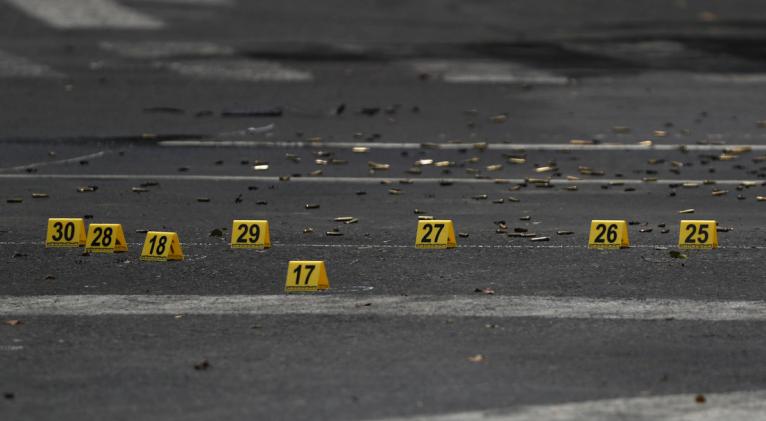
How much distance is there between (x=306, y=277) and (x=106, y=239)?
1884mm

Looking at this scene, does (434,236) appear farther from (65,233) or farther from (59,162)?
(59,162)

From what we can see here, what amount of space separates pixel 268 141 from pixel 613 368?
9.49 m

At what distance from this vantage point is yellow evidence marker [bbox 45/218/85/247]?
35.4ft

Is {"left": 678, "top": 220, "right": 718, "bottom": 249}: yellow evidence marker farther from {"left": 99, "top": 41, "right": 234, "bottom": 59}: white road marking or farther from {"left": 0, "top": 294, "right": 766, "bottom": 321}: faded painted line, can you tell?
{"left": 99, "top": 41, "right": 234, "bottom": 59}: white road marking

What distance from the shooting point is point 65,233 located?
10.8 metres

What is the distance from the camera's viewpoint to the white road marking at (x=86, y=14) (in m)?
25.8

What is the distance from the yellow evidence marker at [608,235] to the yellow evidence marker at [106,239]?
329cm

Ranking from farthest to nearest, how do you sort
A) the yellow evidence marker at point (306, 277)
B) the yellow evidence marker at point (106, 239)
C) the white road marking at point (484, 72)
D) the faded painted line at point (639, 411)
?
1. the white road marking at point (484, 72)
2. the yellow evidence marker at point (106, 239)
3. the yellow evidence marker at point (306, 277)
4. the faded painted line at point (639, 411)

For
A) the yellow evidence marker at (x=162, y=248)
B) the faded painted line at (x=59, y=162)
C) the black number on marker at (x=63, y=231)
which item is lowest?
the yellow evidence marker at (x=162, y=248)

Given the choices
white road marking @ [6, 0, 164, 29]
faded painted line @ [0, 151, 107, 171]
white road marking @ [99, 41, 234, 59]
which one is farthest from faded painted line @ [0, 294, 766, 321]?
white road marking @ [6, 0, 164, 29]

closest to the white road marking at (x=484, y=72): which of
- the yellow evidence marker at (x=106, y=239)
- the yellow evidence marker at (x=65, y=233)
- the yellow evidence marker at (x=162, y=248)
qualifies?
the yellow evidence marker at (x=65, y=233)

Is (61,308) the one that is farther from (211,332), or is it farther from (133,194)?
(133,194)

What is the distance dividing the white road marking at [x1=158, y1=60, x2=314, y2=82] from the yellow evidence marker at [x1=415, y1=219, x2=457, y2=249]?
1052cm

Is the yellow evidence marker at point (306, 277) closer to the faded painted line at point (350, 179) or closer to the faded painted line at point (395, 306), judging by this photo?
the faded painted line at point (395, 306)
